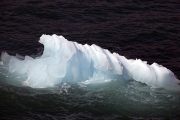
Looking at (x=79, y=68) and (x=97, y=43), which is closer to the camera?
(x=79, y=68)

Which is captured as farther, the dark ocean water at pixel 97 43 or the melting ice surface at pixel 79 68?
the melting ice surface at pixel 79 68

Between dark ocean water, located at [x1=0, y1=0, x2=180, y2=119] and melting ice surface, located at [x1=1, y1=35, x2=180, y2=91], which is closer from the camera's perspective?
dark ocean water, located at [x1=0, y1=0, x2=180, y2=119]

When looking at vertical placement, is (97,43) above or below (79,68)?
above

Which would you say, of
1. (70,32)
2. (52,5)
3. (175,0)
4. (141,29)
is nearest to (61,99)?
(70,32)

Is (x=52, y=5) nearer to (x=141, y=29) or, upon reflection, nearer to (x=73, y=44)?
(x=141, y=29)
